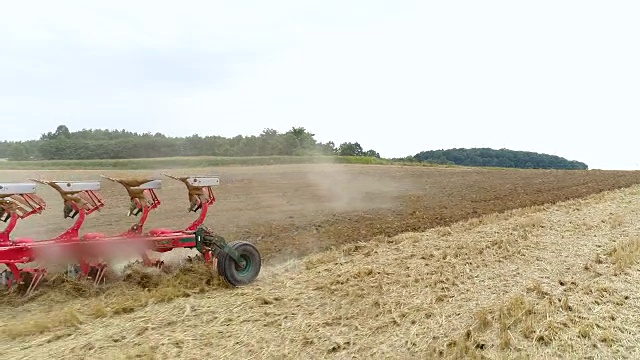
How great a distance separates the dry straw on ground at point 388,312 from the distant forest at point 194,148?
2329cm

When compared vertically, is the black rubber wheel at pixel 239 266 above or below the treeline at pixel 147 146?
below

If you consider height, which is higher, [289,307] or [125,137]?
[125,137]

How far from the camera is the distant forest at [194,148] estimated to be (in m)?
28.1

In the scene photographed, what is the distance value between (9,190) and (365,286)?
439cm

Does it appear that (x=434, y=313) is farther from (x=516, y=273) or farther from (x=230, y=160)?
(x=230, y=160)

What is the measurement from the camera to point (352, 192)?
1947 cm

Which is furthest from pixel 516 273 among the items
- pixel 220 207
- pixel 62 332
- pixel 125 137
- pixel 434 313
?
pixel 125 137

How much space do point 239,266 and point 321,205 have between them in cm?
922

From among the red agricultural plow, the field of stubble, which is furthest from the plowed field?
the red agricultural plow

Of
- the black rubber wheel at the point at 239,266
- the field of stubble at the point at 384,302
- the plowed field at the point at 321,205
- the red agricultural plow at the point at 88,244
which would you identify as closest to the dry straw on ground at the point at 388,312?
the field of stubble at the point at 384,302

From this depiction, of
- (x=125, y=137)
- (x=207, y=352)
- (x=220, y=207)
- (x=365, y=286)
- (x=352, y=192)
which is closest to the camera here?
(x=207, y=352)

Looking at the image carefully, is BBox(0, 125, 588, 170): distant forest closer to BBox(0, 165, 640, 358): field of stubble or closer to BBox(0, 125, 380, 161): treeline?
BBox(0, 125, 380, 161): treeline

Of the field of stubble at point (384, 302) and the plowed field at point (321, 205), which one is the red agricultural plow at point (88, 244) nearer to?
the field of stubble at point (384, 302)

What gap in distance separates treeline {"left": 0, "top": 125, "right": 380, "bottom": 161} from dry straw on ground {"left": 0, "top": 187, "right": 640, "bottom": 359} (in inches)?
911
